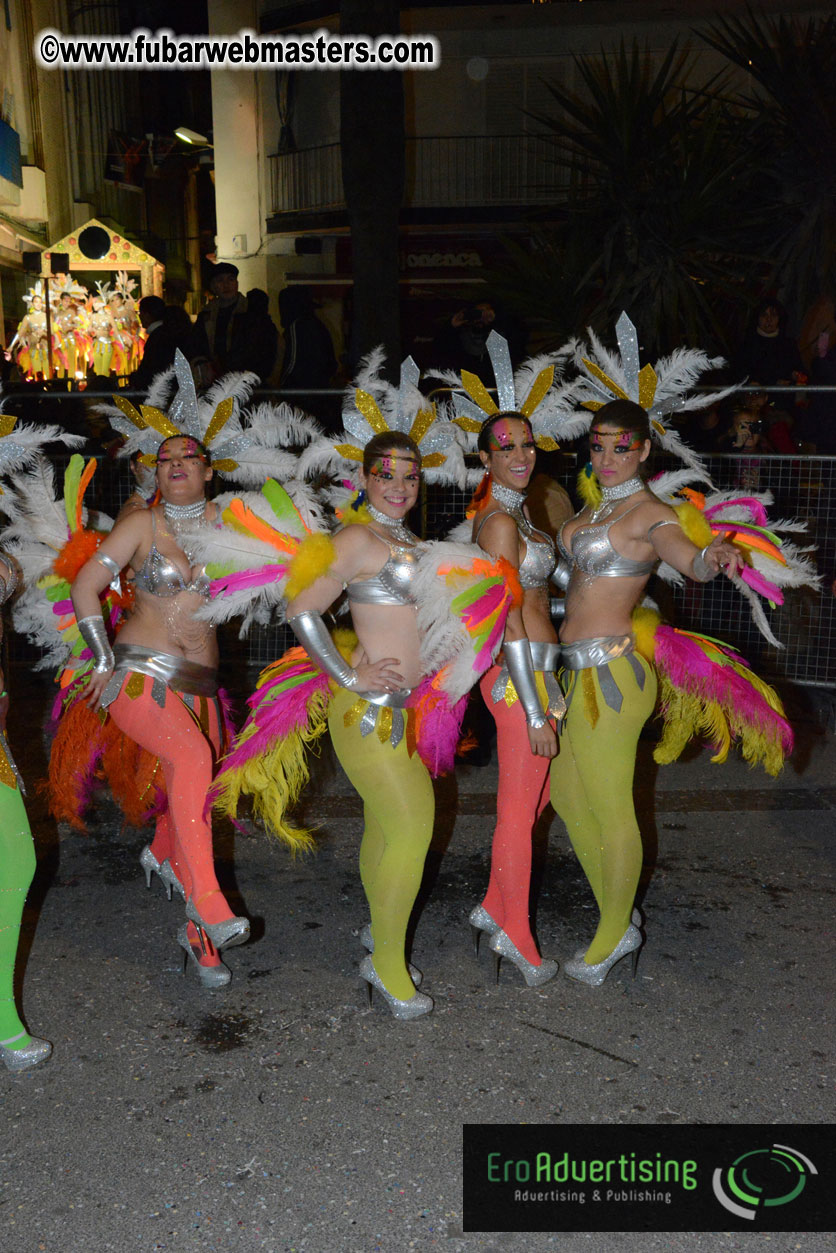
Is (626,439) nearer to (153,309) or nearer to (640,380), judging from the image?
(640,380)

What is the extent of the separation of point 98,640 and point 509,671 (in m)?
1.38

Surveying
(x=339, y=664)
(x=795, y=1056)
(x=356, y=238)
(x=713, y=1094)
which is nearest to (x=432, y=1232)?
(x=713, y=1094)

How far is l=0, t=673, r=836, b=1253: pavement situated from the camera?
272 cm

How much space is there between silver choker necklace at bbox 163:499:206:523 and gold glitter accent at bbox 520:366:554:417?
119cm

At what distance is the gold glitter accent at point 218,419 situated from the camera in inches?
160

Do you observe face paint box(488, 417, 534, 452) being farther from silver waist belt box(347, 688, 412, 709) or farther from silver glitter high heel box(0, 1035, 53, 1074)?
silver glitter high heel box(0, 1035, 53, 1074)

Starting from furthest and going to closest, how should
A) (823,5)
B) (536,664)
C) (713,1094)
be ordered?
1. (823,5)
2. (536,664)
3. (713,1094)

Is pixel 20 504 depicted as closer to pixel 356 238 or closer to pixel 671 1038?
pixel 671 1038

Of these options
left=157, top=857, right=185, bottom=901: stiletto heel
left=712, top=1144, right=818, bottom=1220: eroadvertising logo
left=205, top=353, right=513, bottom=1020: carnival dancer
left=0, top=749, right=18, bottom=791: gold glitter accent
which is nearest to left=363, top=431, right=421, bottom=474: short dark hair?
left=205, top=353, right=513, bottom=1020: carnival dancer

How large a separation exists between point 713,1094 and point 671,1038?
309mm

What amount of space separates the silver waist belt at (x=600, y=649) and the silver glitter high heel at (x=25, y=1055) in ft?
6.70

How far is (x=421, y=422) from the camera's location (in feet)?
12.1

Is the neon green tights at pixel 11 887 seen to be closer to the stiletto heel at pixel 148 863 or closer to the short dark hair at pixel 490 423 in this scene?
the stiletto heel at pixel 148 863

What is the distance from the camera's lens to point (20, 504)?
435 cm
